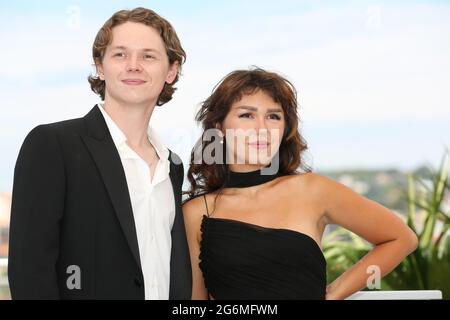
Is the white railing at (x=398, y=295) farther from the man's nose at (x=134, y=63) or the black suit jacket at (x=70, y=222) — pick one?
the man's nose at (x=134, y=63)

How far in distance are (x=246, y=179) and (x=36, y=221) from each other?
82 centimetres

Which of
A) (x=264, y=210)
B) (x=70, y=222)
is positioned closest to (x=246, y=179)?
(x=264, y=210)

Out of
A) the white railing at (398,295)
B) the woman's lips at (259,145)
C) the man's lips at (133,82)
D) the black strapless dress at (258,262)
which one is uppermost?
the man's lips at (133,82)

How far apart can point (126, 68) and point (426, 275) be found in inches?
118

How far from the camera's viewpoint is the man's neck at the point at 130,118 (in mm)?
2057

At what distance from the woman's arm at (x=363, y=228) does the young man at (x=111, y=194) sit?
1.76 ft

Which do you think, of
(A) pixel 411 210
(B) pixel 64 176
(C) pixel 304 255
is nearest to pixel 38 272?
(B) pixel 64 176

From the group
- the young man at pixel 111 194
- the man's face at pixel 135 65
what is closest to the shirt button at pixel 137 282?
the young man at pixel 111 194

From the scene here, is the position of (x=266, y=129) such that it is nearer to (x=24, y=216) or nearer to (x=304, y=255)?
(x=304, y=255)

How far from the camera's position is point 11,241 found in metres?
1.80

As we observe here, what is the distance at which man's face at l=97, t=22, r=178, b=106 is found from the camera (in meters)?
2.03

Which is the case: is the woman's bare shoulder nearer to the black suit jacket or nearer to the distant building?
the black suit jacket

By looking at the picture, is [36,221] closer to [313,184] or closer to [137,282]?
[137,282]

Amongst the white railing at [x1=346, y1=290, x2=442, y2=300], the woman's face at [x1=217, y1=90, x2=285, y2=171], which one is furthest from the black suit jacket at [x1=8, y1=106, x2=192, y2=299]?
the white railing at [x1=346, y1=290, x2=442, y2=300]
